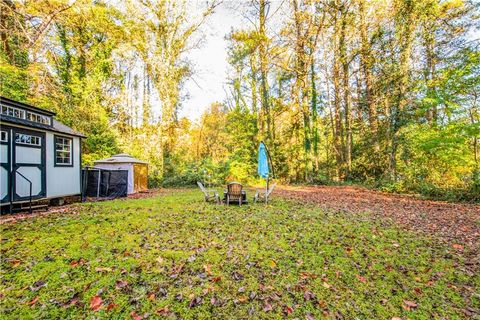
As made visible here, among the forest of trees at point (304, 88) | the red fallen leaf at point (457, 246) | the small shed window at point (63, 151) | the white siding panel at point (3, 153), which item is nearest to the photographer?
the red fallen leaf at point (457, 246)

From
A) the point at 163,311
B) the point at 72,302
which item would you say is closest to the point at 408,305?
the point at 163,311

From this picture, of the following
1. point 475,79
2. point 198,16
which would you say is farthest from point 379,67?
point 198,16

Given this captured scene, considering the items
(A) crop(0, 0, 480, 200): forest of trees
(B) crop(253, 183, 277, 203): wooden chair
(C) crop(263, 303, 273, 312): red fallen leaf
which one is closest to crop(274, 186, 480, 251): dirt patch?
(B) crop(253, 183, 277, 203): wooden chair

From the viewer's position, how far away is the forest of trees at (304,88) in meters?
11.3

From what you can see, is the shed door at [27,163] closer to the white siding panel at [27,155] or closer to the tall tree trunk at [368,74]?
the white siding panel at [27,155]

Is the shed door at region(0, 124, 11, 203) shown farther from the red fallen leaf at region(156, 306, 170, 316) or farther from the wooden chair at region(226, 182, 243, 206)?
the red fallen leaf at region(156, 306, 170, 316)

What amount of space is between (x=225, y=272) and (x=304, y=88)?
54.5 feet

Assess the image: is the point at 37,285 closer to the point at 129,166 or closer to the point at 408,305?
the point at 408,305

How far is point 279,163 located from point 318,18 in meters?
11.2

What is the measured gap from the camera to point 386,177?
1437 cm

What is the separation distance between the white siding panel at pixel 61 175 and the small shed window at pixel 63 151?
18 centimetres

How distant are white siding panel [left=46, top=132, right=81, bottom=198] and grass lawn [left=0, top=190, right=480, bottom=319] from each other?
2.98 metres

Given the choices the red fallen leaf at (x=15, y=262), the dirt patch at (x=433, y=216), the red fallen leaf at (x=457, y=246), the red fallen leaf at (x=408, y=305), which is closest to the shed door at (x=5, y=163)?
the red fallen leaf at (x=15, y=262)

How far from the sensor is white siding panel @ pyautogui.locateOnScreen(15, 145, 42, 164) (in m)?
7.26
